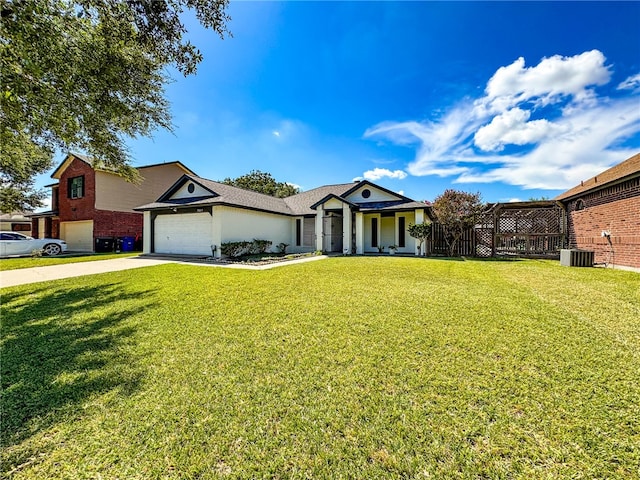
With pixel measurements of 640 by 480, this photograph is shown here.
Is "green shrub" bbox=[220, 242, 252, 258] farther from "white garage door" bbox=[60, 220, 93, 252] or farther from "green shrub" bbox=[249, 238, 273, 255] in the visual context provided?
"white garage door" bbox=[60, 220, 93, 252]

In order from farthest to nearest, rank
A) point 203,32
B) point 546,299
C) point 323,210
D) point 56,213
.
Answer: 1. point 56,213
2. point 323,210
3. point 203,32
4. point 546,299

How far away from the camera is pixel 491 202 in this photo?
1544 centimetres

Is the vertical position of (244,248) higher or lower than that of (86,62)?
lower

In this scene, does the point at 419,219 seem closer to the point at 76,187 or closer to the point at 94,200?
the point at 94,200

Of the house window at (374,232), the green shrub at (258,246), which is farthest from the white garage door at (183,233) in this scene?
the house window at (374,232)

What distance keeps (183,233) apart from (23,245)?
416 inches

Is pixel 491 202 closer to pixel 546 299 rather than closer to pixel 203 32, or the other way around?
pixel 546 299

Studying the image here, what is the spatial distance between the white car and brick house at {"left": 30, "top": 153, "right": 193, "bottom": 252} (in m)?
2.77

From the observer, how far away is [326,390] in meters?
2.67

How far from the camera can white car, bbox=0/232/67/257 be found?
16.5m

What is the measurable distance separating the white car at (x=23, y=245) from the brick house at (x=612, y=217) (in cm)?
2967

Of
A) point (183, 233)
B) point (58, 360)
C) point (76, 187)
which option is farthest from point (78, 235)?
point (58, 360)

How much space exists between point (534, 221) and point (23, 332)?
20.4 m

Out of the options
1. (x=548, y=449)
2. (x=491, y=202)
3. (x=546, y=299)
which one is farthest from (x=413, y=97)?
(x=548, y=449)
